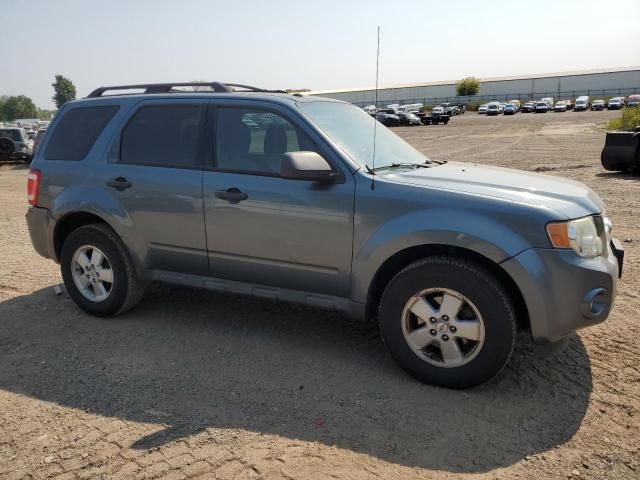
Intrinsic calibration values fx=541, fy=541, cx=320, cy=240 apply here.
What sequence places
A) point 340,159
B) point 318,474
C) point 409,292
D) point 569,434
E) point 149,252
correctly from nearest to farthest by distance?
point 318,474, point 569,434, point 409,292, point 340,159, point 149,252

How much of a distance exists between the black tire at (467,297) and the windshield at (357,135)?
0.91m

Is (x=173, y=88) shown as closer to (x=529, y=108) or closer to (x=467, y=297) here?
(x=467, y=297)

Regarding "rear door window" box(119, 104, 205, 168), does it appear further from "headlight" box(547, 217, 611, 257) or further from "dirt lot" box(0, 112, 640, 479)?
"headlight" box(547, 217, 611, 257)

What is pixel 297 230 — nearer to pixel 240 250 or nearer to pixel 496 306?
pixel 240 250

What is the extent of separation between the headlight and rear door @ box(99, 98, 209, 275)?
8.17ft

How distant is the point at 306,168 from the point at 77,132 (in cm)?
252

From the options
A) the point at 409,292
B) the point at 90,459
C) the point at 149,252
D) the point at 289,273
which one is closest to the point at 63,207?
the point at 149,252

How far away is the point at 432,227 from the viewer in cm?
335

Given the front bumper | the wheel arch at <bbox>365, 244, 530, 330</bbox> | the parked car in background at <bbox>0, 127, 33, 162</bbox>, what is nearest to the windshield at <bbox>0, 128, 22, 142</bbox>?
the parked car in background at <bbox>0, 127, 33, 162</bbox>

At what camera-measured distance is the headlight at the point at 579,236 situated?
3.15 meters

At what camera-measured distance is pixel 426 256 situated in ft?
11.7

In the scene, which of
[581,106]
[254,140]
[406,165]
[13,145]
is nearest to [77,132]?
[254,140]

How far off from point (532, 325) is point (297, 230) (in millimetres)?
1639

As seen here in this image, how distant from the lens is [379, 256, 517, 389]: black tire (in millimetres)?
3260
